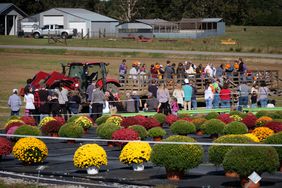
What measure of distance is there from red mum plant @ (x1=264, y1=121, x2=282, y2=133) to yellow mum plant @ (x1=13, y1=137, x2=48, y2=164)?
21.6ft

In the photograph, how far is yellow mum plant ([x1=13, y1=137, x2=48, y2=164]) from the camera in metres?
20.5

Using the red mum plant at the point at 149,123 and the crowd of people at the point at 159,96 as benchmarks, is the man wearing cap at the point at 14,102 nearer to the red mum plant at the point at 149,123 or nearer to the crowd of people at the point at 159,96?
the crowd of people at the point at 159,96

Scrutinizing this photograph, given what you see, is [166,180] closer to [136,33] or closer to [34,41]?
[34,41]

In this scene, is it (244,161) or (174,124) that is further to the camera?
(174,124)

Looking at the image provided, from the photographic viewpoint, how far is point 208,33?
104 metres

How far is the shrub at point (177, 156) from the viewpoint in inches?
690

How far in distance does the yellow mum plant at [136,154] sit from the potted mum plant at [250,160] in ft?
9.63

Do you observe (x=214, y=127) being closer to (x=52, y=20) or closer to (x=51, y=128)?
(x=51, y=128)

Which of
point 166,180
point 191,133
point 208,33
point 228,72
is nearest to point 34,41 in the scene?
point 208,33

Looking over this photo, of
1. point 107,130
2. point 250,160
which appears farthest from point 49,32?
point 250,160

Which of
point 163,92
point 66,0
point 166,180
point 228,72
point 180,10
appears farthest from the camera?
point 66,0

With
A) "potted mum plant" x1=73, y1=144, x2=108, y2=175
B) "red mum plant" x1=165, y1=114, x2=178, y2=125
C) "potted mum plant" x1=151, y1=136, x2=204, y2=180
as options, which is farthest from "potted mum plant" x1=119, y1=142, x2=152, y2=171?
"red mum plant" x1=165, y1=114, x2=178, y2=125

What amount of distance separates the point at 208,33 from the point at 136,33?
9.63 meters

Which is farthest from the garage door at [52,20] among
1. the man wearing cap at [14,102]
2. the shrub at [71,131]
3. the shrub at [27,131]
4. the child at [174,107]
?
the shrub at [27,131]
